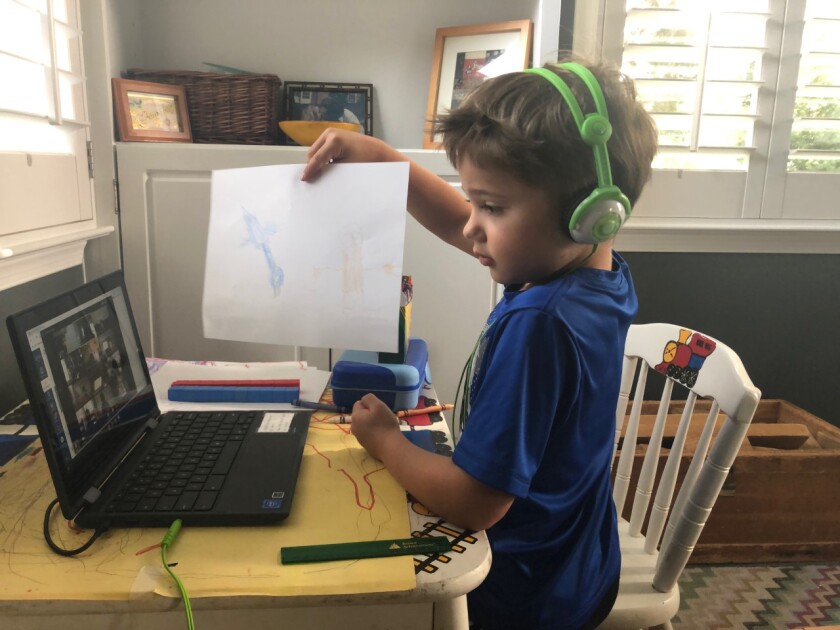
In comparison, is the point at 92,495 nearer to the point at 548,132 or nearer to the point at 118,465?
the point at 118,465

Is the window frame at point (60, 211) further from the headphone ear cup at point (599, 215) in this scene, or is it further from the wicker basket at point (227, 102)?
the headphone ear cup at point (599, 215)

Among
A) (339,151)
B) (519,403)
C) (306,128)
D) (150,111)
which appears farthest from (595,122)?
(150,111)

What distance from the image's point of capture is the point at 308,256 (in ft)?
2.93

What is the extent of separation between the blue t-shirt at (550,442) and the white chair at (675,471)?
0.34ft

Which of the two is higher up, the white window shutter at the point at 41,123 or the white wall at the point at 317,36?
the white wall at the point at 317,36

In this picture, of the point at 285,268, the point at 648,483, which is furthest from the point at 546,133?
the point at 648,483

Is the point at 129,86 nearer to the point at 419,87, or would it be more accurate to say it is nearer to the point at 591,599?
the point at 419,87

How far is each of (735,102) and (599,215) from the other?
128 cm

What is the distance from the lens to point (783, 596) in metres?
1.58

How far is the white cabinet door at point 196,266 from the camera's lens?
1.44 meters

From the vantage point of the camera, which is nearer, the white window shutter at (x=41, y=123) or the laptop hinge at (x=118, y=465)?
the laptop hinge at (x=118, y=465)

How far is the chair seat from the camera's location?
911mm

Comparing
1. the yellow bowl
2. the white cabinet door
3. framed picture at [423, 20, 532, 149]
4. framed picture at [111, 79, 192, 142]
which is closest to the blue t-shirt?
the white cabinet door

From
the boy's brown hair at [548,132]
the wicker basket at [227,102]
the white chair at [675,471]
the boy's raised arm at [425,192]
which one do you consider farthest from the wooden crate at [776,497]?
the wicker basket at [227,102]
